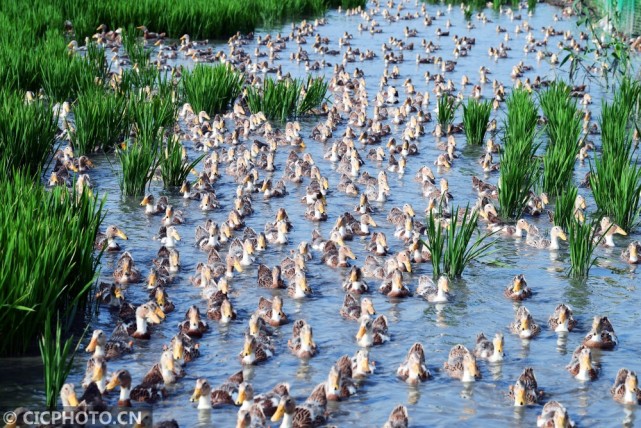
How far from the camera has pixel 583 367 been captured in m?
10.4

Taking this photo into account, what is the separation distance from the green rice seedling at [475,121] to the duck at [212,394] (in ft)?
36.5

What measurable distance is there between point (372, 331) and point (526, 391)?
1.90 metres

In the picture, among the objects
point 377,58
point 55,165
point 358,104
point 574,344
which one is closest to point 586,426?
point 574,344

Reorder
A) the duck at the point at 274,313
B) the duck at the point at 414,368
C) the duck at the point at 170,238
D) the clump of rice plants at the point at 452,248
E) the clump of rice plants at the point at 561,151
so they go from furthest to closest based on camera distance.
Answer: the clump of rice plants at the point at 561,151, the duck at the point at 170,238, the clump of rice plants at the point at 452,248, the duck at the point at 274,313, the duck at the point at 414,368

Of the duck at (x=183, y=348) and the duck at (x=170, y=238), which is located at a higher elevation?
the duck at (x=183, y=348)

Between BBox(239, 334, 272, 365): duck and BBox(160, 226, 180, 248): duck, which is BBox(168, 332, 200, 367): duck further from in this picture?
BBox(160, 226, 180, 248): duck

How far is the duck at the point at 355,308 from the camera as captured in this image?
11.6 m

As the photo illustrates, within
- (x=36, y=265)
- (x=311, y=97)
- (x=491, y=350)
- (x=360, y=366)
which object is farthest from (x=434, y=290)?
(x=311, y=97)

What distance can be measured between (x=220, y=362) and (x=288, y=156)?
8.70m

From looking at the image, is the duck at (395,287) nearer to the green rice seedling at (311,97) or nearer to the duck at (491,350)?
the duck at (491,350)

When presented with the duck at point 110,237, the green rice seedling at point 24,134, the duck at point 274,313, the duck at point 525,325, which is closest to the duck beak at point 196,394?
the duck at point 274,313

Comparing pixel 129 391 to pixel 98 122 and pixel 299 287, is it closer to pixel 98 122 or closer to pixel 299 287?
pixel 299 287

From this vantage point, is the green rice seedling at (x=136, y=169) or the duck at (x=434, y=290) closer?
the duck at (x=434, y=290)

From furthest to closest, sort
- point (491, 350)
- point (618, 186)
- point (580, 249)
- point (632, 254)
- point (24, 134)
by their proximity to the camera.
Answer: point (24, 134) < point (618, 186) < point (632, 254) < point (580, 249) < point (491, 350)
